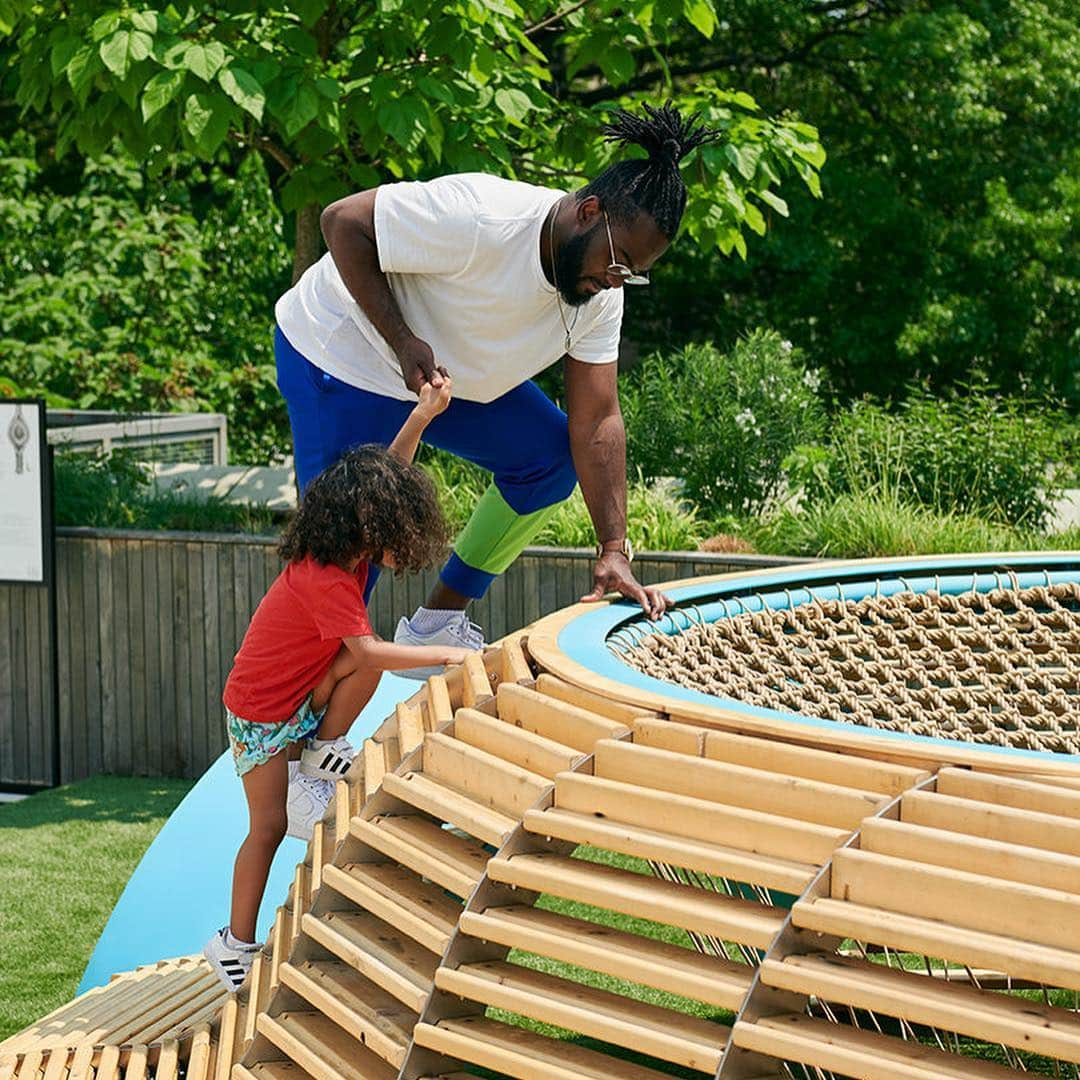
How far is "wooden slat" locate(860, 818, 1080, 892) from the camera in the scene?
2.18 metres

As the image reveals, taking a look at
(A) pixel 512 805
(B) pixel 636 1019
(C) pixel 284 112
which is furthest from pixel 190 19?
(B) pixel 636 1019

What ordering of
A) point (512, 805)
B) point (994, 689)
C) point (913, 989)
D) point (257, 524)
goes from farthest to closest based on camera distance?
point (257, 524), point (994, 689), point (512, 805), point (913, 989)

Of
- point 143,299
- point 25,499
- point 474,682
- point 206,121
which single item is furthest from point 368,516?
point 143,299

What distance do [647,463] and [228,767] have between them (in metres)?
4.05

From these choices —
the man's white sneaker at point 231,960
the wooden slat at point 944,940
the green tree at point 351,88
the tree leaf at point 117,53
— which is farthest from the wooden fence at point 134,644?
the wooden slat at point 944,940

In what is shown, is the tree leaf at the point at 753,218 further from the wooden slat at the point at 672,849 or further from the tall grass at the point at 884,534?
the wooden slat at the point at 672,849

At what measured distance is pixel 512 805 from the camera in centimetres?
289

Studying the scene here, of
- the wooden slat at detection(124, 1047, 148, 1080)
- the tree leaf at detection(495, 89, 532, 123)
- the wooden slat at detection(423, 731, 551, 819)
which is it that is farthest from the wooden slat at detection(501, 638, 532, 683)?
the tree leaf at detection(495, 89, 532, 123)

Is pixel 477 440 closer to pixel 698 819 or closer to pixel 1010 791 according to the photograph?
pixel 698 819

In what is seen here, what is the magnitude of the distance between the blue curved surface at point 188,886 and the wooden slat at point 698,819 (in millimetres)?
1707

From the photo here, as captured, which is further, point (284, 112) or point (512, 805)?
point (284, 112)

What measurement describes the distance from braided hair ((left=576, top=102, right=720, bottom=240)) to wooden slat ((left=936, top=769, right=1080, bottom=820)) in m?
1.52

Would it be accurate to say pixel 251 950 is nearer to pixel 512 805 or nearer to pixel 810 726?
pixel 512 805

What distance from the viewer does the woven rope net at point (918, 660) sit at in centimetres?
421
